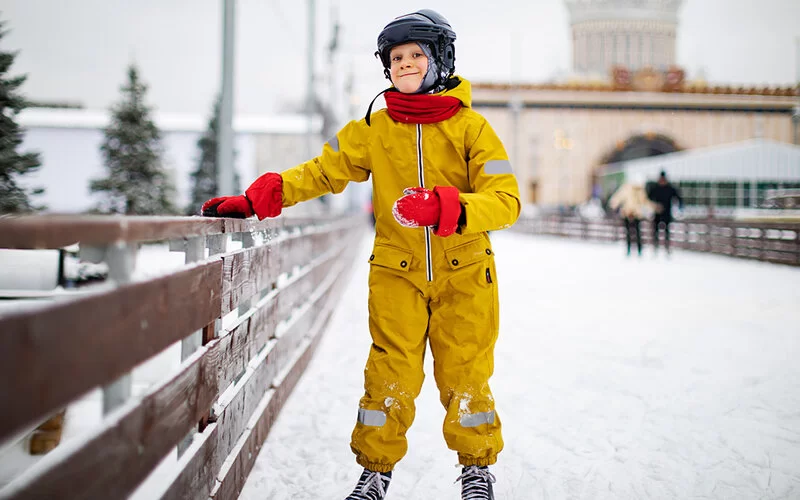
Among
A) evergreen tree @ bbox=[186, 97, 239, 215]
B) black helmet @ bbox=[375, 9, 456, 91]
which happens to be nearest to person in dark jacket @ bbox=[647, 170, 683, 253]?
black helmet @ bbox=[375, 9, 456, 91]

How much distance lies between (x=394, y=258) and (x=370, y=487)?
2.63ft

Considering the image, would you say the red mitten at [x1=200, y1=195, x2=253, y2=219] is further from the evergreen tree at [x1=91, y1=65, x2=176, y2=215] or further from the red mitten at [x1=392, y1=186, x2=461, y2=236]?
the evergreen tree at [x1=91, y1=65, x2=176, y2=215]

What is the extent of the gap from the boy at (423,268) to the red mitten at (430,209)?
257 millimetres

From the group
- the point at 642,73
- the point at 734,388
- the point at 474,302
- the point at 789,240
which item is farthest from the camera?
the point at 642,73

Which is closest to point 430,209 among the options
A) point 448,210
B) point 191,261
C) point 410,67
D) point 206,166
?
point 448,210

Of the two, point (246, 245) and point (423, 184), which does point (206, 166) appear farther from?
point (423, 184)

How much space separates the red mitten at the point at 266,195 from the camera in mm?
2441

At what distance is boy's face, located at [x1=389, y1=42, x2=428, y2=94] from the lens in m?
2.41

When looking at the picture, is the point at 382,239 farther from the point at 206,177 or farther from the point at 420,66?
the point at 206,177

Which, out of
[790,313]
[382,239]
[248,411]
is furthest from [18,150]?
[790,313]

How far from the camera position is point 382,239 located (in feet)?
8.14

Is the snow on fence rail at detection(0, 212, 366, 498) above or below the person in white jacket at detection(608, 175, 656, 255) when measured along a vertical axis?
below

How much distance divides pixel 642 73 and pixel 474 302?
51.1 m

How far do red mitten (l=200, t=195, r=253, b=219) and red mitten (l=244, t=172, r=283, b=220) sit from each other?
0.03 meters
